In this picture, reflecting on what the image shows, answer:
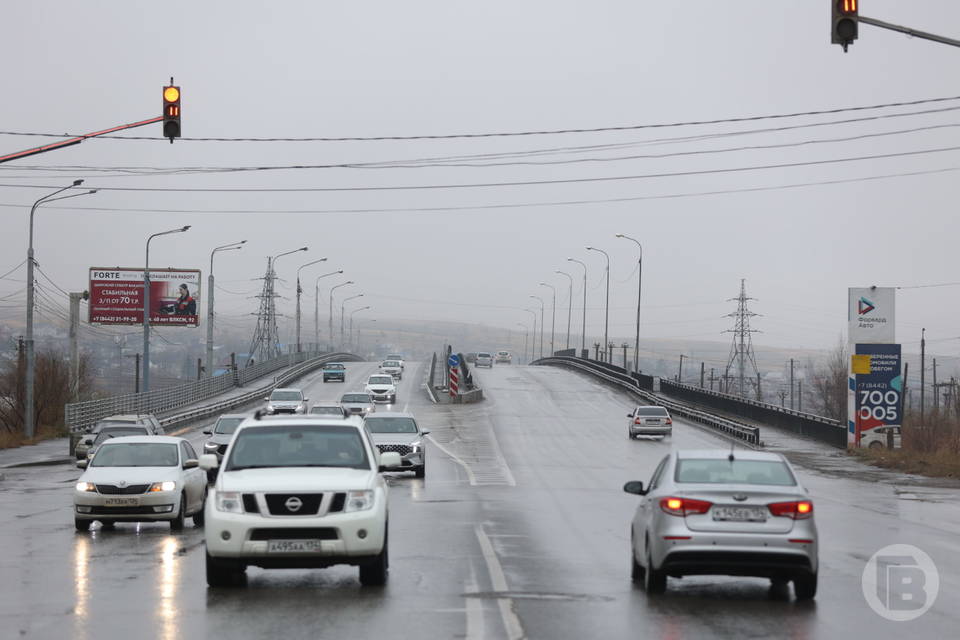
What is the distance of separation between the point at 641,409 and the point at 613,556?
3951cm

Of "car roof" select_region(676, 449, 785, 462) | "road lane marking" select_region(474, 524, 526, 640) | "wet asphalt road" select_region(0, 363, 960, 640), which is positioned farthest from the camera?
"car roof" select_region(676, 449, 785, 462)

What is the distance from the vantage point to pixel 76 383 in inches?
2357

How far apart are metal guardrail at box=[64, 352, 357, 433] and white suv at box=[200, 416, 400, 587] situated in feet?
125

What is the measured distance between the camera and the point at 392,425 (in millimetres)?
35344

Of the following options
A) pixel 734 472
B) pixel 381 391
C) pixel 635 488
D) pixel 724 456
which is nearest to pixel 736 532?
pixel 734 472

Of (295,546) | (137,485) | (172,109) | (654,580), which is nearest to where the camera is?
(295,546)

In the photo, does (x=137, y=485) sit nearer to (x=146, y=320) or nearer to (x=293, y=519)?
(x=293, y=519)

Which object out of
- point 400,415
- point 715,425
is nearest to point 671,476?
point 400,415

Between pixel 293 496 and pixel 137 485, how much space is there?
7.88 meters

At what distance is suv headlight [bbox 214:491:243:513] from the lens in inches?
501

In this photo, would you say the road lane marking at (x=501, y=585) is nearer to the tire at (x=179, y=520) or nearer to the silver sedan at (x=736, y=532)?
the silver sedan at (x=736, y=532)

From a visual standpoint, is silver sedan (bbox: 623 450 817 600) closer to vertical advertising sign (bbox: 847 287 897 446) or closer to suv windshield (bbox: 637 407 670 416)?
vertical advertising sign (bbox: 847 287 897 446)

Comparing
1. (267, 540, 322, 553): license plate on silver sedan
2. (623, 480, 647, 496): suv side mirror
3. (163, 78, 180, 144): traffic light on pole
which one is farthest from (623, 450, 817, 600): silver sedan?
(163, 78, 180, 144): traffic light on pole

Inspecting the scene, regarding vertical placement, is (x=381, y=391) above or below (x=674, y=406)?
above
